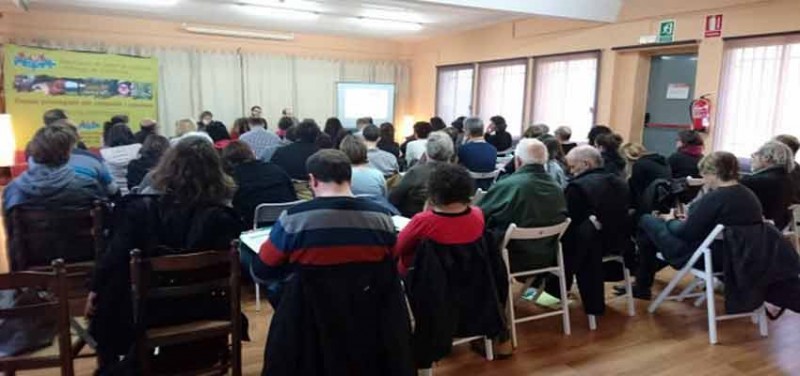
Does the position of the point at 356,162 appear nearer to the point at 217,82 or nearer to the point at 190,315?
the point at 190,315

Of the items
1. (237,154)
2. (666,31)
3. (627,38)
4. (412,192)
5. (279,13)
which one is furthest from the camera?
(279,13)

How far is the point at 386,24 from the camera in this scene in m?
8.10

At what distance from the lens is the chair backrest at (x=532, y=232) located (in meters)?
2.74

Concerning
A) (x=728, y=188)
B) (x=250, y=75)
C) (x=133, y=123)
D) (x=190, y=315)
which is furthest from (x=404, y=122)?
(x=190, y=315)

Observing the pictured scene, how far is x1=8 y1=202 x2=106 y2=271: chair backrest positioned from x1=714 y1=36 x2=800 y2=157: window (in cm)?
565

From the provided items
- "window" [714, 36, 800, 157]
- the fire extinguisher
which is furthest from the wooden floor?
the fire extinguisher

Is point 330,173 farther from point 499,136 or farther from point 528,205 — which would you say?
point 499,136

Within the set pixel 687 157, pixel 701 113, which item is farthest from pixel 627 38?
pixel 687 157

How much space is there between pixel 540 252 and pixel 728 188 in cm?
111

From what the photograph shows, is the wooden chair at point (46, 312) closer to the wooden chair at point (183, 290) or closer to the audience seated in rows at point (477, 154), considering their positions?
the wooden chair at point (183, 290)

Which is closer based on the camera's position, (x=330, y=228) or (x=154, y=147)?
(x=330, y=228)

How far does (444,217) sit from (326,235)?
0.63 m

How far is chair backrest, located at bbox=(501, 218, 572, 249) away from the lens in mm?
2744

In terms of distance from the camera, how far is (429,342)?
2.33 metres
